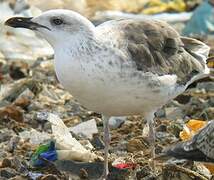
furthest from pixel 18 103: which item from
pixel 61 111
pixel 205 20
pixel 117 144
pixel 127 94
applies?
pixel 205 20

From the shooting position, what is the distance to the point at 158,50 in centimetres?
716

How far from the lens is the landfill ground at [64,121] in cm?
675

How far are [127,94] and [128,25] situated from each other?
782 millimetres

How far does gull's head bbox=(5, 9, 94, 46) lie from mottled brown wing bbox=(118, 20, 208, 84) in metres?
0.42

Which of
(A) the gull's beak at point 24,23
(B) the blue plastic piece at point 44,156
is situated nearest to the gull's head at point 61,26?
(A) the gull's beak at point 24,23

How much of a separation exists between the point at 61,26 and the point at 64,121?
2.50 m

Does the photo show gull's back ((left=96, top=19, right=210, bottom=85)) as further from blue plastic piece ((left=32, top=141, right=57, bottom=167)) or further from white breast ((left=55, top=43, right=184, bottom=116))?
blue plastic piece ((left=32, top=141, right=57, bottom=167))

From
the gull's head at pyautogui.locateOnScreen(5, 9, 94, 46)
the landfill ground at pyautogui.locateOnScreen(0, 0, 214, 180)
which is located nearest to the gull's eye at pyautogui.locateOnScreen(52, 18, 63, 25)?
the gull's head at pyautogui.locateOnScreen(5, 9, 94, 46)

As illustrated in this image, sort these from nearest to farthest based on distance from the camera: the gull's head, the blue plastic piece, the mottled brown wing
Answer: the gull's head, the mottled brown wing, the blue plastic piece

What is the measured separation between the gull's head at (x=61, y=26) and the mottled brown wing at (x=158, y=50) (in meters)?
0.42

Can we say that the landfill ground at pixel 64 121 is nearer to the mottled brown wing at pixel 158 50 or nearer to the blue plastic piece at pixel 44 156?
the blue plastic piece at pixel 44 156

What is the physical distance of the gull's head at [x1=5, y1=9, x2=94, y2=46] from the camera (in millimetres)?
6470

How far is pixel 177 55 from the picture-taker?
7449 millimetres

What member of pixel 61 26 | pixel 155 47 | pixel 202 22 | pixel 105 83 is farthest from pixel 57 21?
pixel 202 22
